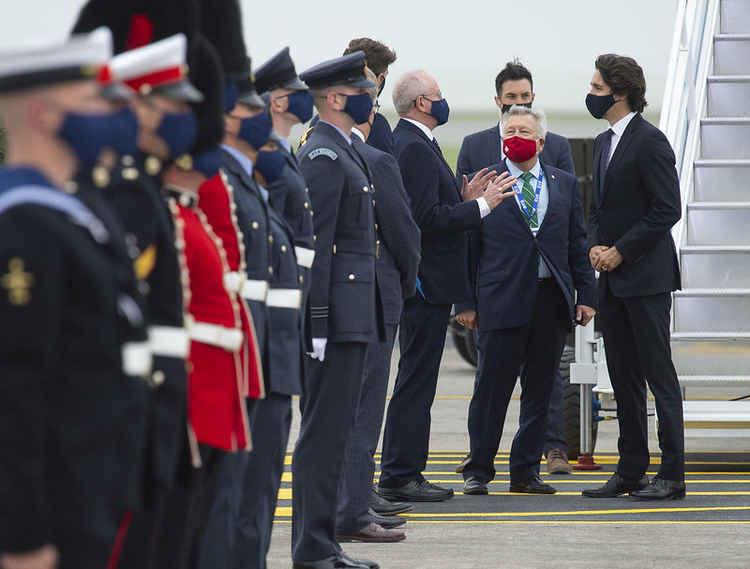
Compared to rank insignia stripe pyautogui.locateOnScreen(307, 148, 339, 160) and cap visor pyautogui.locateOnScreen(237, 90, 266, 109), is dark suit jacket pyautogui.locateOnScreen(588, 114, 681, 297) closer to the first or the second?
rank insignia stripe pyautogui.locateOnScreen(307, 148, 339, 160)

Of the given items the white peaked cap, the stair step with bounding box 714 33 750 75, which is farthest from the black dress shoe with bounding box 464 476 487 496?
the white peaked cap

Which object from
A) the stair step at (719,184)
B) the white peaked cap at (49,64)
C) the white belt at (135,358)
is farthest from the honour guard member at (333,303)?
the stair step at (719,184)

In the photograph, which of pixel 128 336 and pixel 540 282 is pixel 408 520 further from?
pixel 128 336

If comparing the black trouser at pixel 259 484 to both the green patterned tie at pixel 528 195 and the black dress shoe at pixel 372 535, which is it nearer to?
the black dress shoe at pixel 372 535

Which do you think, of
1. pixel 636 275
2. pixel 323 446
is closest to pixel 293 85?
pixel 323 446

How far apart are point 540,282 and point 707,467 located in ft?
5.79

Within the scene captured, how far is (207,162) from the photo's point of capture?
344cm

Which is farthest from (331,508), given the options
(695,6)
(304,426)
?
(695,6)

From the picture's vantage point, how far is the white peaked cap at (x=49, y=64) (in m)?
2.62

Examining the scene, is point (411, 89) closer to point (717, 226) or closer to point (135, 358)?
point (717, 226)

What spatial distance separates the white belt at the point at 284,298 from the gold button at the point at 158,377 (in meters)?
1.55

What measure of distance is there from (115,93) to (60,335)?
426 millimetres

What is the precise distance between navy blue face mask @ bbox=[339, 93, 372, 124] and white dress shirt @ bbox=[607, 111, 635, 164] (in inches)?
75.4

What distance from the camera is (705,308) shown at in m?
8.51
